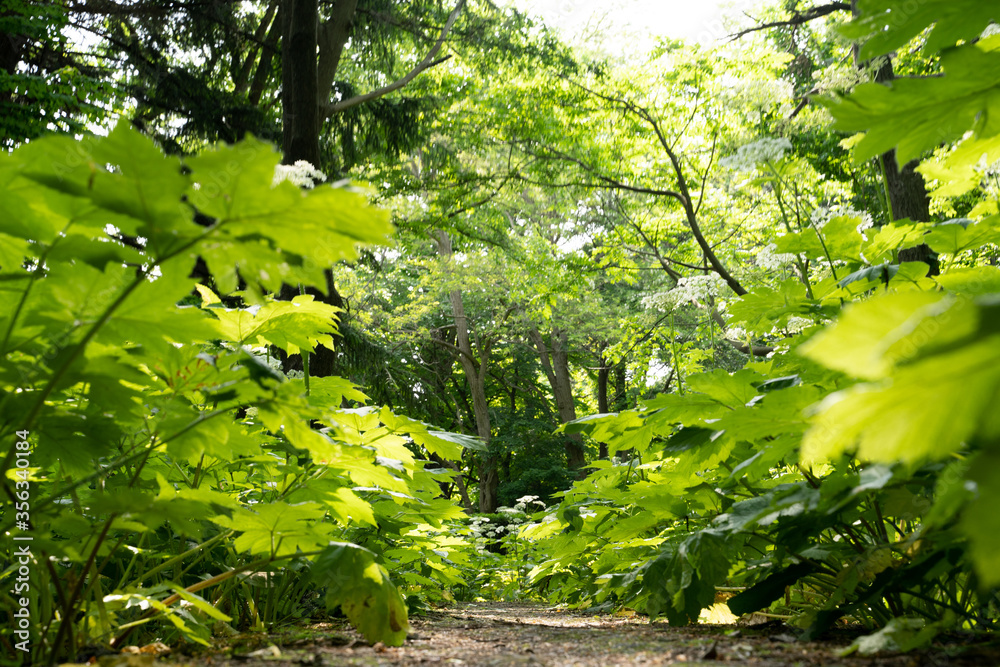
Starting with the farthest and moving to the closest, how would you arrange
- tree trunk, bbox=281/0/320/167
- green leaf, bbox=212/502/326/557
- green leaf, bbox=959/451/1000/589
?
tree trunk, bbox=281/0/320/167
green leaf, bbox=212/502/326/557
green leaf, bbox=959/451/1000/589

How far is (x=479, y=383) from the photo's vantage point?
17.4 m

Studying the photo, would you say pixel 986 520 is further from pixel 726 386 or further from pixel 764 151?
pixel 764 151

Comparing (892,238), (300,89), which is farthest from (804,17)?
(892,238)

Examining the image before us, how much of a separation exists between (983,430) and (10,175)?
4.46ft

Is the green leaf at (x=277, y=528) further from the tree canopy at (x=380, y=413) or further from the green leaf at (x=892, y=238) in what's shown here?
the green leaf at (x=892, y=238)

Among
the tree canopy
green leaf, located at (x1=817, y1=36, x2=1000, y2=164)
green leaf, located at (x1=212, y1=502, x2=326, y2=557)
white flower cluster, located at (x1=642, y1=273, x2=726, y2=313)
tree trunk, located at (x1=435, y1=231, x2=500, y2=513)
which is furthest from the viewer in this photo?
tree trunk, located at (x1=435, y1=231, x2=500, y2=513)

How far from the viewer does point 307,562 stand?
7.15 feet

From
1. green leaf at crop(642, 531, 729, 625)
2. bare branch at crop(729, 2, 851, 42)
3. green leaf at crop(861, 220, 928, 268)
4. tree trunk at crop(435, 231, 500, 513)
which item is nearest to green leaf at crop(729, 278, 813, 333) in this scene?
Result: green leaf at crop(861, 220, 928, 268)

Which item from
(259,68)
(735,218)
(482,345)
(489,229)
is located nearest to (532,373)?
(482,345)

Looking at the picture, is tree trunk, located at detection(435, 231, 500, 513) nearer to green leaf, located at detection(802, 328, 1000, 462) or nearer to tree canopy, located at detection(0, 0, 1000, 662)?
tree canopy, located at detection(0, 0, 1000, 662)

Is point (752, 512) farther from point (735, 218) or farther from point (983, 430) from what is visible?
point (735, 218)

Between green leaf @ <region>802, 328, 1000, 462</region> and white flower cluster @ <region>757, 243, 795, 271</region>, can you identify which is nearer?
green leaf @ <region>802, 328, 1000, 462</region>

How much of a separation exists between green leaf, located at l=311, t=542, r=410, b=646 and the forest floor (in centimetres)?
6

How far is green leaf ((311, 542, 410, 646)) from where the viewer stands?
1.45m
